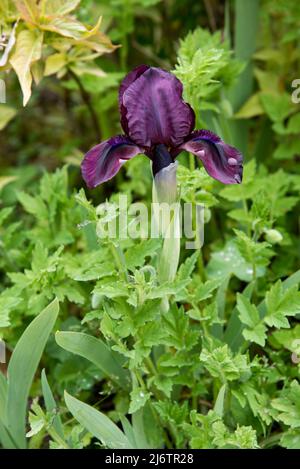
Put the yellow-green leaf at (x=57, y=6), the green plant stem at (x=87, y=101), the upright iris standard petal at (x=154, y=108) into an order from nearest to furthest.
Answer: the upright iris standard petal at (x=154, y=108)
the yellow-green leaf at (x=57, y=6)
the green plant stem at (x=87, y=101)

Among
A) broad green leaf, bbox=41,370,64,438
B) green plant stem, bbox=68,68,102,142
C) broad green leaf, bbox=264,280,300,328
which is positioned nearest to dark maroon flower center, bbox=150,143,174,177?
broad green leaf, bbox=264,280,300,328

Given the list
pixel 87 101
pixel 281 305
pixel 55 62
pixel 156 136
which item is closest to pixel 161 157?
pixel 156 136

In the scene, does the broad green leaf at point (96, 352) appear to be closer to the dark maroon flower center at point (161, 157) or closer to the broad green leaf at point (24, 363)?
the broad green leaf at point (24, 363)

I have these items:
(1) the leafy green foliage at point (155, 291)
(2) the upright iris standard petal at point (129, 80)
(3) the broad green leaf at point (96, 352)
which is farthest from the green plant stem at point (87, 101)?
(3) the broad green leaf at point (96, 352)

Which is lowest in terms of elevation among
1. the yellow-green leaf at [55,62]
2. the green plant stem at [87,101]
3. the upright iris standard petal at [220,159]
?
the green plant stem at [87,101]

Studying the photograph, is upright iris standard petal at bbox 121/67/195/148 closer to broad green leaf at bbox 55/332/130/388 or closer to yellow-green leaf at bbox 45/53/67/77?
broad green leaf at bbox 55/332/130/388

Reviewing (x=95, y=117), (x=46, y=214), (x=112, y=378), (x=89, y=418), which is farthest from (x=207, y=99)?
(x=89, y=418)
